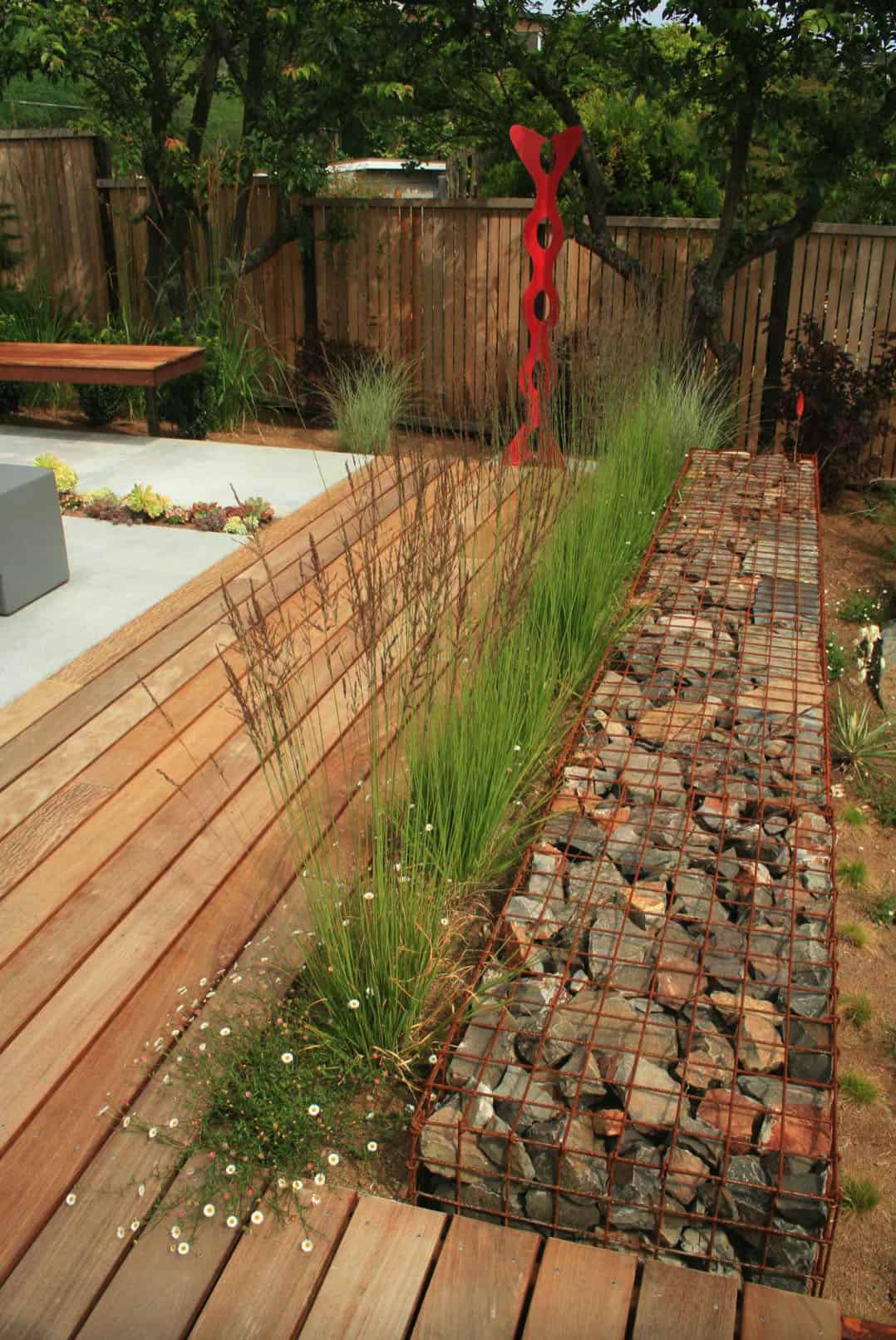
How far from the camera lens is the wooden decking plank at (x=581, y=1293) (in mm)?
1556

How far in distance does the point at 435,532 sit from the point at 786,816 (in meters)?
1.19

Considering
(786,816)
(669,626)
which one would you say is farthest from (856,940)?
(669,626)

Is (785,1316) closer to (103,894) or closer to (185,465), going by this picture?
(103,894)

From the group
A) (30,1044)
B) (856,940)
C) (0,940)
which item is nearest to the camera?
(30,1044)

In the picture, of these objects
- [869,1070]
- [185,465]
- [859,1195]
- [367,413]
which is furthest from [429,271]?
[859,1195]

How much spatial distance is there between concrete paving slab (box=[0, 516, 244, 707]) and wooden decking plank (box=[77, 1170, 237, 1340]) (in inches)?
73.2

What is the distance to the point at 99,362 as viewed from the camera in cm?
577

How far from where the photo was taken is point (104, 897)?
2.37m

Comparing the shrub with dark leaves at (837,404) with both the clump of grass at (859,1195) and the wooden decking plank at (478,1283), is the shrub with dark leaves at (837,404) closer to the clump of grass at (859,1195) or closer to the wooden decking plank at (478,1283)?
the clump of grass at (859,1195)

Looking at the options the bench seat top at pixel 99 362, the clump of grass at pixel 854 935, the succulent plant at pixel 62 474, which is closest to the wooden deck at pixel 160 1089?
the clump of grass at pixel 854 935

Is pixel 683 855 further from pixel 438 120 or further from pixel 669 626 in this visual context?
pixel 438 120

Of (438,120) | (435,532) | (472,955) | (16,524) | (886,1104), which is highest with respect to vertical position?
(438,120)

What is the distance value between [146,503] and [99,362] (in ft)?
4.98

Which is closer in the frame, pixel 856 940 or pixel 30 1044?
pixel 30 1044
